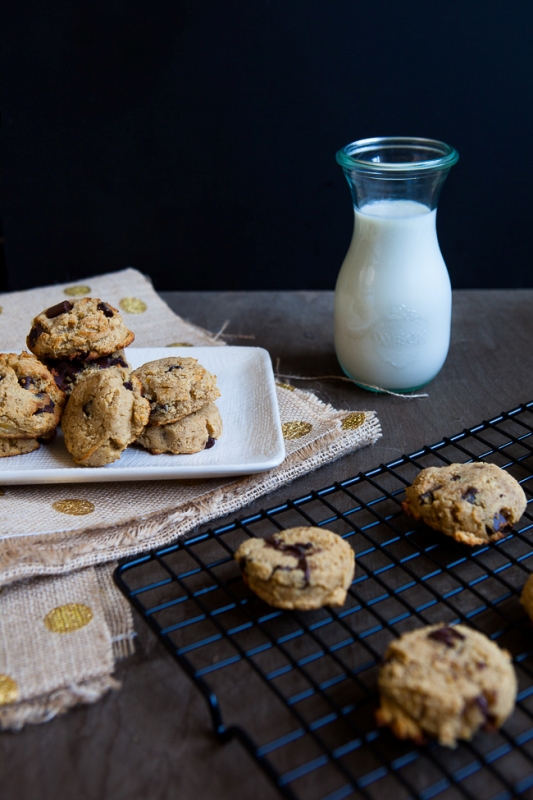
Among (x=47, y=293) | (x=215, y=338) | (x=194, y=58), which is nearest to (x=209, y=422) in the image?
(x=215, y=338)

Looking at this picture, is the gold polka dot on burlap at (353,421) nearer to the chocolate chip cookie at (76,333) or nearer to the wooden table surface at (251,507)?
the wooden table surface at (251,507)

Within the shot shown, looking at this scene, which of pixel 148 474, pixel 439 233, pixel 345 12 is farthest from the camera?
pixel 439 233

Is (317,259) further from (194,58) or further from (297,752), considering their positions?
(297,752)

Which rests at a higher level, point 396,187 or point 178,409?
point 396,187

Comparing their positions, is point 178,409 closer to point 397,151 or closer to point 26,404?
point 26,404

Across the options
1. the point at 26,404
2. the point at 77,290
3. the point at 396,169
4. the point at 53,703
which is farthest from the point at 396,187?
the point at 53,703

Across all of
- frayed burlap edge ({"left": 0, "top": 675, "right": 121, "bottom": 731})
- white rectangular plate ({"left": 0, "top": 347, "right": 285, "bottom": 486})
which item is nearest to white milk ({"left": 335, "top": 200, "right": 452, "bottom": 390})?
white rectangular plate ({"left": 0, "top": 347, "right": 285, "bottom": 486})

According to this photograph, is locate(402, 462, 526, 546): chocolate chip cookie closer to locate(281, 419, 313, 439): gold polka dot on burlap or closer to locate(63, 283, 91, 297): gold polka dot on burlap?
locate(281, 419, 313, 439): gold polka dot on burlap
